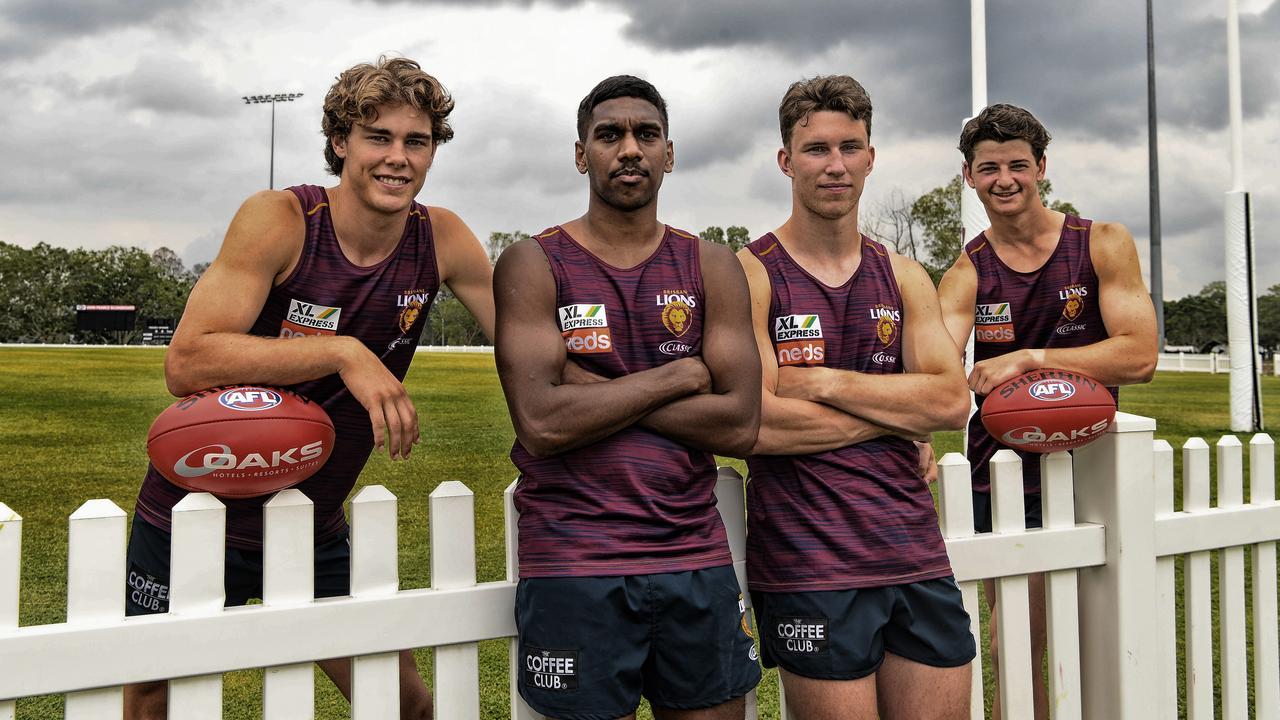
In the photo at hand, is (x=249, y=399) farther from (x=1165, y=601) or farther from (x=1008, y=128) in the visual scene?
(x=1165, y=601)

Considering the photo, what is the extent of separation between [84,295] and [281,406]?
3557 inches

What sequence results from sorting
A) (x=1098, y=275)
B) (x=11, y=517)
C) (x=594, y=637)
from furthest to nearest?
1. (x=1098, y=275)
2. (x=594, y=637)
3. (x=11, y=517)

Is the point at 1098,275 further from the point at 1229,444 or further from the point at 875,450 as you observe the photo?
the point at 875,450

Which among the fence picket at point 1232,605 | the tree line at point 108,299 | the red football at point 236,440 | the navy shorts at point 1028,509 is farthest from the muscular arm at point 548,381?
the tree line at point 108,299

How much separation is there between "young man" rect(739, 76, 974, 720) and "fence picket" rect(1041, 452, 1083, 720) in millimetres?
657

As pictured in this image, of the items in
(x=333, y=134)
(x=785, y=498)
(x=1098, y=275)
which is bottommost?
(x=785, y=498)

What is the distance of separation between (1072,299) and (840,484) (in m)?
1.41

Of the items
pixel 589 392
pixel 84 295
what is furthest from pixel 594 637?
pixel 84 295

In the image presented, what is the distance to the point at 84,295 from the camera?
7919cm

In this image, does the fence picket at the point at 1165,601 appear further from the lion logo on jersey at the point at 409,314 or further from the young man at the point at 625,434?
the lion logo on jersey at the point at 409,314

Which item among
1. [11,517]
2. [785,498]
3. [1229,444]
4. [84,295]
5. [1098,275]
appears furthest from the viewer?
[84,295]

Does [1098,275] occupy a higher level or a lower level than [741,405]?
higher

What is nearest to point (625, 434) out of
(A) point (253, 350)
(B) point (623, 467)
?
(B) point (623, 467)

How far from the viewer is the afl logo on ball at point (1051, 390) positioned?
2.86 metres
